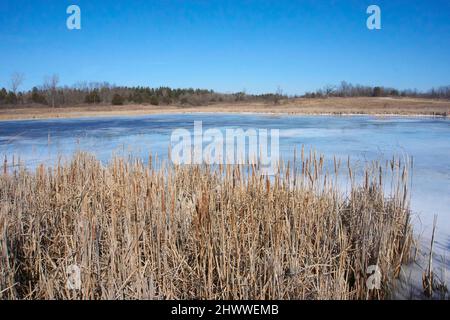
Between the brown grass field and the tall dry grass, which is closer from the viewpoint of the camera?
the tall dry grass

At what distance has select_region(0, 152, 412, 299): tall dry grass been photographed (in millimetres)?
2377

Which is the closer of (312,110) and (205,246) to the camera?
(205,246)

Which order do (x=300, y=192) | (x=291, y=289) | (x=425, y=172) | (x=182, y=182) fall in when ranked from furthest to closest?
(x=425, y=172)
(x=182, y=182)
(x=300, y=192)
(x=291, y=289)

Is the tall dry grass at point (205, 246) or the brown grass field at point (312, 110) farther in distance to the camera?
the brown grass field at point (312, 110)

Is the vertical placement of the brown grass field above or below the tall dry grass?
above

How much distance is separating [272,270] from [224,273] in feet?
1.12

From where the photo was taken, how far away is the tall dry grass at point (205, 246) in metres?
2.38

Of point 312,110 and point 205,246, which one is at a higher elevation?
point 312,110

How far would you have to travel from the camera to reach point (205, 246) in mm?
2650

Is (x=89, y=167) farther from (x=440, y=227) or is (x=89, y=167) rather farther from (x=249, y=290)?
(x=440, y=227)

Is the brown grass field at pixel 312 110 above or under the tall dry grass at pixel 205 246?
above

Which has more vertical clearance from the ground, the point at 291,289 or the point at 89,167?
the point at 89,167
